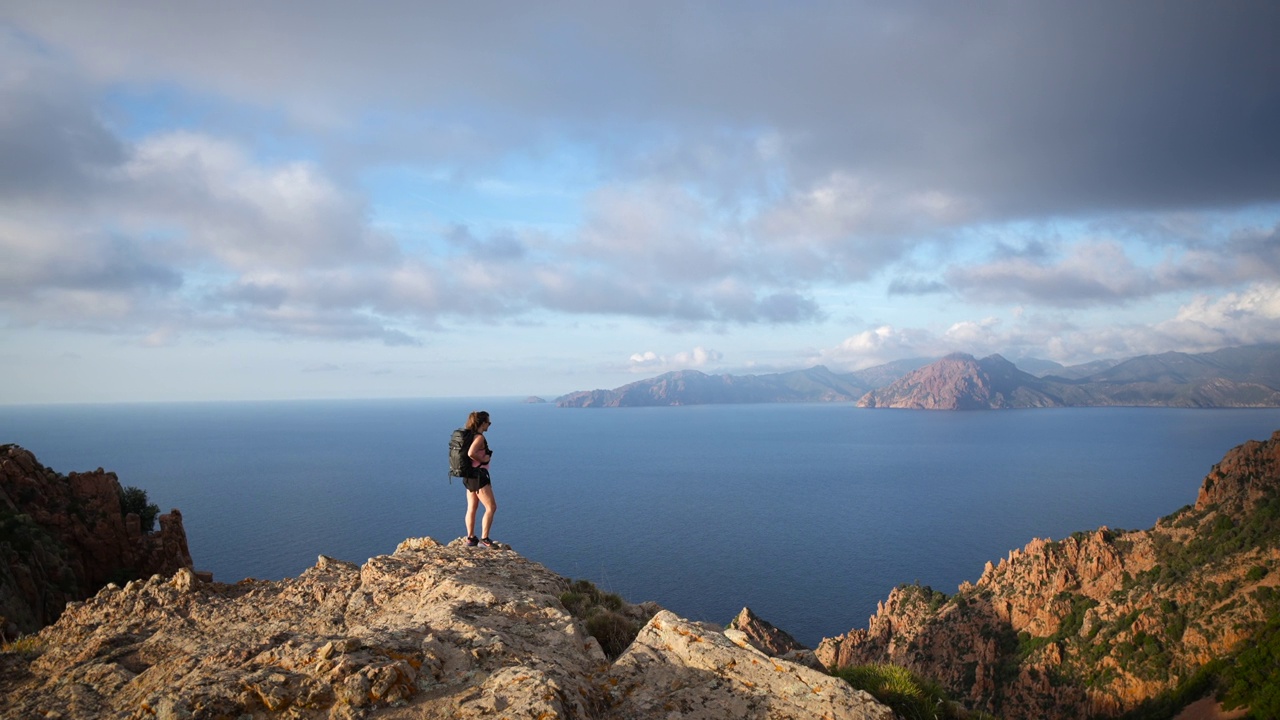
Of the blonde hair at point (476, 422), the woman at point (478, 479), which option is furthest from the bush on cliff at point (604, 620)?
the blonde hair at point (476, 422)

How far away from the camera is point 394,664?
582 centimetres

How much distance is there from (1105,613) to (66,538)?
76.3 metres

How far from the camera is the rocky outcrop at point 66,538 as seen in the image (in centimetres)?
2073

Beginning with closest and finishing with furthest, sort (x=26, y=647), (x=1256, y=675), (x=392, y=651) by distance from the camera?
(x=392, y=651) < (x=26, y=647) < (x=1256, y=675)

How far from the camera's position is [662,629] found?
774cm

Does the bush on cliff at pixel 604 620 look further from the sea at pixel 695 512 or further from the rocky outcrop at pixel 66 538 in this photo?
the sea at pixel 695 512

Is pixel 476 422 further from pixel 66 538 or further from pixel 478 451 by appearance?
pixel 66 538

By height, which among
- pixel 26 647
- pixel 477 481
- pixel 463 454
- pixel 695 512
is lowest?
pixel 695 512

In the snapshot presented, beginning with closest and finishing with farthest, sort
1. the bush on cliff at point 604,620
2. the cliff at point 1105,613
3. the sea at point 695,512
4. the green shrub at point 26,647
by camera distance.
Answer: the green shrub at point 26,647, the bush on cliff at point 604,620, the cliff at point 1105,613, the sea at point 695,512

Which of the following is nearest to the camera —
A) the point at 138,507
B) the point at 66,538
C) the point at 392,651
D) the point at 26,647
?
the point at 392,651

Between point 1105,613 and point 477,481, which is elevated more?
point 477,481

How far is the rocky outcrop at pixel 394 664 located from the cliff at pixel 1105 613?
4827cm

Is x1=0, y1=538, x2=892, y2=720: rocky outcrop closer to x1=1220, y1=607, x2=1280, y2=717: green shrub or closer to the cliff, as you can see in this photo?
x1=1220, y1=607, x2=1280, y2=717: green shrub

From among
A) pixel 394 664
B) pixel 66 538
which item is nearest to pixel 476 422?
pixel 394 664
